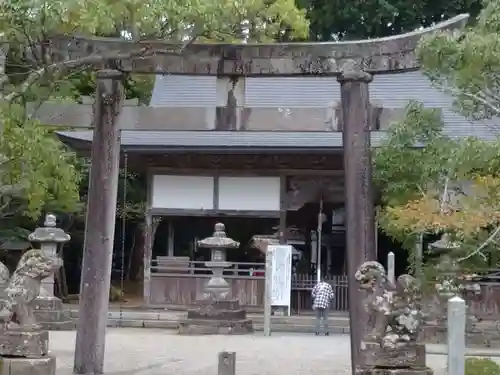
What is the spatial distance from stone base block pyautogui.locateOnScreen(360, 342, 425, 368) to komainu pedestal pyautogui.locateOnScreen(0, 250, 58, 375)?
3294 mm

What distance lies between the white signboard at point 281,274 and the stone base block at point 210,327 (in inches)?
57.1

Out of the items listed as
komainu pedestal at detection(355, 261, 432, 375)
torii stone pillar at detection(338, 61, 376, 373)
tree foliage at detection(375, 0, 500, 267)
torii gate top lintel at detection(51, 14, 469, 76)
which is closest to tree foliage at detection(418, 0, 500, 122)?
tree foliage at detection(375, 0, 500, 267)

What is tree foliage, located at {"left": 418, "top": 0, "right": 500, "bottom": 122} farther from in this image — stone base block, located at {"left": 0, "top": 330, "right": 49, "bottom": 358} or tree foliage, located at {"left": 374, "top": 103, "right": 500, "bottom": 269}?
stone base block, located at {"left": 0, "top": 330, "right": 49, "bottom": 358}

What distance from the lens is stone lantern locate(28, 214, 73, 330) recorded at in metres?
18.0

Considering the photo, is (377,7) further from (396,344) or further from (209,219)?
(396,344)

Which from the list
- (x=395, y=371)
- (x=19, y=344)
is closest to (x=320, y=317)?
(x=395, y=371)

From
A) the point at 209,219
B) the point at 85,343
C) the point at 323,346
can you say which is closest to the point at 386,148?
the point at 323,346

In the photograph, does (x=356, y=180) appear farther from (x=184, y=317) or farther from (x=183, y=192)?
(x=183, y=192)

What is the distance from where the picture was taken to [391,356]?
811 cm

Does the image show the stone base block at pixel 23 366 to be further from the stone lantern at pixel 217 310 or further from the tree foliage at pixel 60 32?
the stone lantern at pixel 217 310

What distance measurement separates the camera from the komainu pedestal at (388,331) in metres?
8.11

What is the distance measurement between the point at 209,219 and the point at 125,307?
3.71 meters

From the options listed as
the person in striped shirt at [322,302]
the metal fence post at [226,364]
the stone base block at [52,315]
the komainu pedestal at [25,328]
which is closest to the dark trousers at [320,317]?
the person in striped shirt at [322,302]

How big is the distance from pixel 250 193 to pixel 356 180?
11.7m
